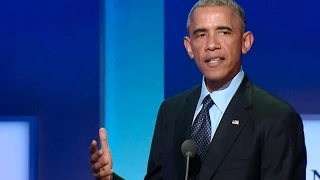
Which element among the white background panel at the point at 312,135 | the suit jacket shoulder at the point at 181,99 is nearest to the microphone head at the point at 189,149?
the suit jacket shoulder at the point at 181,99

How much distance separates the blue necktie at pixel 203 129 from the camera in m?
1.66

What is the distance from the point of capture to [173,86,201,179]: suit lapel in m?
1.70

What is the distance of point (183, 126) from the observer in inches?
69.5

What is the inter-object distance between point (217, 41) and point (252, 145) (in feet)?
0.97

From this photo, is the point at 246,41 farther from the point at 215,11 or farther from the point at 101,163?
the point at 101,163

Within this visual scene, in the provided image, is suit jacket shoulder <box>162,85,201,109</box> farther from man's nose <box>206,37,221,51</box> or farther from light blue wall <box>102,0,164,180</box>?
light blue wall <box>102,0,164,180</box>

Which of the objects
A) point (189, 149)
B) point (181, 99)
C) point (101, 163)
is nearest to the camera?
point (189, 149)

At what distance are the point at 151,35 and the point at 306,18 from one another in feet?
2.07

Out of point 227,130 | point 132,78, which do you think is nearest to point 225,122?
point 227,130

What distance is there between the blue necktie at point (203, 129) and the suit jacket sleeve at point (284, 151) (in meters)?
0.16

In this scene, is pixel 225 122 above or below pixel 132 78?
below

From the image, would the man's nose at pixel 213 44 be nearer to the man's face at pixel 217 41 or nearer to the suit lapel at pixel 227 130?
the man's face at pixel 217 41

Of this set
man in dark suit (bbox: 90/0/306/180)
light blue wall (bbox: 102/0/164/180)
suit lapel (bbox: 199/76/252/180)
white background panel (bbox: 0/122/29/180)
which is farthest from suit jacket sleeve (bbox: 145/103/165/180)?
white background panel (bbox: 0/122/29/180)

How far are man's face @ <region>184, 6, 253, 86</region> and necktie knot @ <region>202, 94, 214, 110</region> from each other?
60mm
